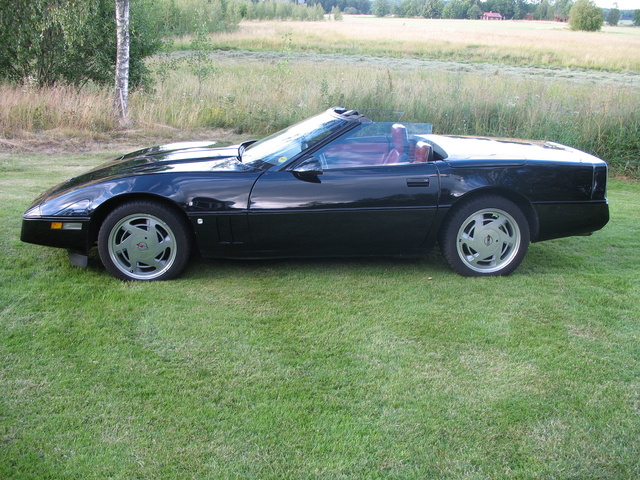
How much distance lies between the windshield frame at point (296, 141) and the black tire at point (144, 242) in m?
0.78

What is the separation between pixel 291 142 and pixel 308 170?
48cm

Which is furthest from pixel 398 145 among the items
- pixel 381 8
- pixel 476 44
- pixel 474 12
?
pixel 381 8

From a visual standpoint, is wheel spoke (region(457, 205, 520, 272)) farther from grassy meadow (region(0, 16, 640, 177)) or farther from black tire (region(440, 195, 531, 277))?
grassy meadow (region(0, 16, 640, 177))

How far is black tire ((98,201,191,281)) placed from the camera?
14.2ft

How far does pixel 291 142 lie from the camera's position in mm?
4797

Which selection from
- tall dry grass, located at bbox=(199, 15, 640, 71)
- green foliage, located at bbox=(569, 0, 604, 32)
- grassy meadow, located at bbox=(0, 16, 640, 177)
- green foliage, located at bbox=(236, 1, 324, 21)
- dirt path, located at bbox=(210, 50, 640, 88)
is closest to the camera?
grassy meadow, located at bbox=(0, 16, 640, 177)

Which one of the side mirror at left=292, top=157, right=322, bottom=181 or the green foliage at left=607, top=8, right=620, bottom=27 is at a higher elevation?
the green foliage at left=607, top=8, right=620, bottom=27

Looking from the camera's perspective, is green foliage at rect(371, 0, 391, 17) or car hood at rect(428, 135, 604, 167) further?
green foliage at rect(371, 0, 391, 17)

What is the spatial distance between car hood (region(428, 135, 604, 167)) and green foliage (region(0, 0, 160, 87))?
32.1ft

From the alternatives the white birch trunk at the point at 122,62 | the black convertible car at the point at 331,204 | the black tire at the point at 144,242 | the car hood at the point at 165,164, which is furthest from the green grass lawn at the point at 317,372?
the white birch trunk at the point at 122,62

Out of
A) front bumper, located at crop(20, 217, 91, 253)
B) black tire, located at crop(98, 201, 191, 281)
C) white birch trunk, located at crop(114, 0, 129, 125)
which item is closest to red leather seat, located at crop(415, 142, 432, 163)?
black tire, located at crop(98, 201, 191, 281)

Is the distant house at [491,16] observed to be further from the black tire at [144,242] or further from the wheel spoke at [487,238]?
the black tire at [144,242]

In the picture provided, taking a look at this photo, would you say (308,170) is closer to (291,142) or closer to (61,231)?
(291,142)

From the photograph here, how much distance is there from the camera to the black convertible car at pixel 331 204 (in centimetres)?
436
